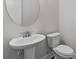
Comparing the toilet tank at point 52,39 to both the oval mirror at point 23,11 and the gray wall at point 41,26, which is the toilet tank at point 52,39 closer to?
the gray wall at point 41,26

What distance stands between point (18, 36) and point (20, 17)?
13.7 inches

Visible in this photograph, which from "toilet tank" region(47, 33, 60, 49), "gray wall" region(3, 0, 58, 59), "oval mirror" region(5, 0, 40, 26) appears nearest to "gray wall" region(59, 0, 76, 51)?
"gray wall" region(3, 0, 58, 59)

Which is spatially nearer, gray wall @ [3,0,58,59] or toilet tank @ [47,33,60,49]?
gray wall @ [3,0,58,59]

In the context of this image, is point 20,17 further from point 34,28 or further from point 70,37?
point 70,37

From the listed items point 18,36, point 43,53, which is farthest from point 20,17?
point 43,53

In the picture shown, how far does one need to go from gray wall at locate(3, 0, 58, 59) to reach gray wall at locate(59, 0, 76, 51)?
5.9 inches

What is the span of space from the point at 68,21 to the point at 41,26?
0.65m

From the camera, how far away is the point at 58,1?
2094mm

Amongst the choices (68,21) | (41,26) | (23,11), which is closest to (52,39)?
(41,26)

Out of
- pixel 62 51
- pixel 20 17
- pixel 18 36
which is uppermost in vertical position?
pixel 20 17

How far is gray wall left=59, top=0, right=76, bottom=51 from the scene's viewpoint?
1.82 m

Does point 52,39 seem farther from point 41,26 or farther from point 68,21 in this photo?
point 68,21

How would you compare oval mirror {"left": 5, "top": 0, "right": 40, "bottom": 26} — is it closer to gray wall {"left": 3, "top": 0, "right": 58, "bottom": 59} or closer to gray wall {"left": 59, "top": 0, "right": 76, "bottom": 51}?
gray wall {"left": 3, "top": 0, "right": 58, "bottom": 59}

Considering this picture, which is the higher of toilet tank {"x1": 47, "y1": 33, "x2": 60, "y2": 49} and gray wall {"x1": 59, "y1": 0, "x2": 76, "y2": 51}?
gray wall {"x1": 59, "y1": 0, "x2": 76, "y2": 51}
